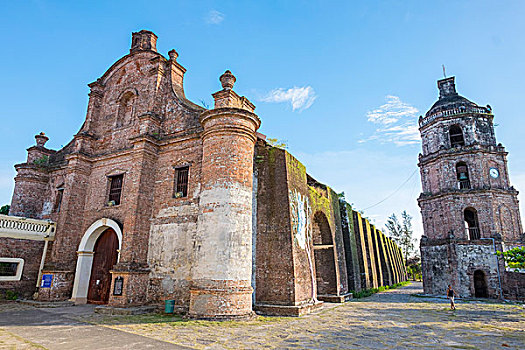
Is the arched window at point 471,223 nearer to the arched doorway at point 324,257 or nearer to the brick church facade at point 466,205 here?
the brick church facade at point 466,205

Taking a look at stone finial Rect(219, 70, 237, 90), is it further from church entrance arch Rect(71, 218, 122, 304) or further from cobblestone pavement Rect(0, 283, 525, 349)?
cobblestone pavement Rect(0, 283, 525, 349)

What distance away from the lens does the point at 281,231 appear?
11016mm

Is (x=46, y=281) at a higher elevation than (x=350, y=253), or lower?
lower

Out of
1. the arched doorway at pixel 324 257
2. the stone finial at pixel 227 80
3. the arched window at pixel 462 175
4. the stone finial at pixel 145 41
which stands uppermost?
the stone finial at pixel 145 41

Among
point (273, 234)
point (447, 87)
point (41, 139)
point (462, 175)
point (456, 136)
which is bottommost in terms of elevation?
point (273, 234)

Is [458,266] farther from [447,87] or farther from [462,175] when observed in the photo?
[447,87]

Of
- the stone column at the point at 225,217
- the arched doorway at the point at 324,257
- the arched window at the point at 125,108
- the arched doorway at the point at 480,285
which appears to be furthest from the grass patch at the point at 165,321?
the arched doorway at the point at 480,285

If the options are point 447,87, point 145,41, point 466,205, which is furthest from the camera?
point 447,87

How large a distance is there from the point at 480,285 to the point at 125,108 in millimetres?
22542

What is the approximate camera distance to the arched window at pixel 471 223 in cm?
1988

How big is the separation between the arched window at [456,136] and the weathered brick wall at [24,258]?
2523 cm

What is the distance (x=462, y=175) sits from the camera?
68.3ft

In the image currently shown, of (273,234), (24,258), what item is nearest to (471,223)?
(273,234)

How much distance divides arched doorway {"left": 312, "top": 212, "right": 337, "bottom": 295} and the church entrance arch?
9224mm
